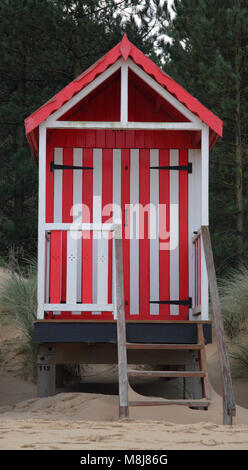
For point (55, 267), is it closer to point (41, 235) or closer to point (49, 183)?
point (41, 235)

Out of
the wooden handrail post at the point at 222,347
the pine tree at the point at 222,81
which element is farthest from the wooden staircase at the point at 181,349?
the pine tree at the point at 222,81

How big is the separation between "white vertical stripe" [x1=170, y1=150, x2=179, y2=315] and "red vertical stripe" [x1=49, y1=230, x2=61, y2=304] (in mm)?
1602

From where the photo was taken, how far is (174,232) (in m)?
8.41

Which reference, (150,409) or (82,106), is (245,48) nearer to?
(82,106)

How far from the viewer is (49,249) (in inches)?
311

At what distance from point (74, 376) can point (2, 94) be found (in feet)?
36.0

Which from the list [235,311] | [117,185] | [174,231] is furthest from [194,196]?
[235,311]

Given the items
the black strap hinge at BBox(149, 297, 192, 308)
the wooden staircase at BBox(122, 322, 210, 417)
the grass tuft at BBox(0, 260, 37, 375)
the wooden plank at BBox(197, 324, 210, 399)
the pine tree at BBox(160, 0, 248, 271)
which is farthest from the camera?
the pine tree at BBox(160, 0, 248, 271)

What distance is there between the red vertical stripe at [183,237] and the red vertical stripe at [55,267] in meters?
1.69

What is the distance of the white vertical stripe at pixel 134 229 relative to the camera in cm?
838

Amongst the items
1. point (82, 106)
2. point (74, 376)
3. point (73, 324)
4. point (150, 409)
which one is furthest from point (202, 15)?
point (150, 409)

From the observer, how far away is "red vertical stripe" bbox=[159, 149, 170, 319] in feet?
27.3

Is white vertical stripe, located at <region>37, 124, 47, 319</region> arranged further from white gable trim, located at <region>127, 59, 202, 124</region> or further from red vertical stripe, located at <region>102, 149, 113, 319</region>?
white gable trim, located at <region>127, 59, 202, 124</region>

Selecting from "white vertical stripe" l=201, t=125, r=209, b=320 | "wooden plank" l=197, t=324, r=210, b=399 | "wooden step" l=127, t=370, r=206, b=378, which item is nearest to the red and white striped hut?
"white vertical stripe" l=201, t=125, r=209, b=320
